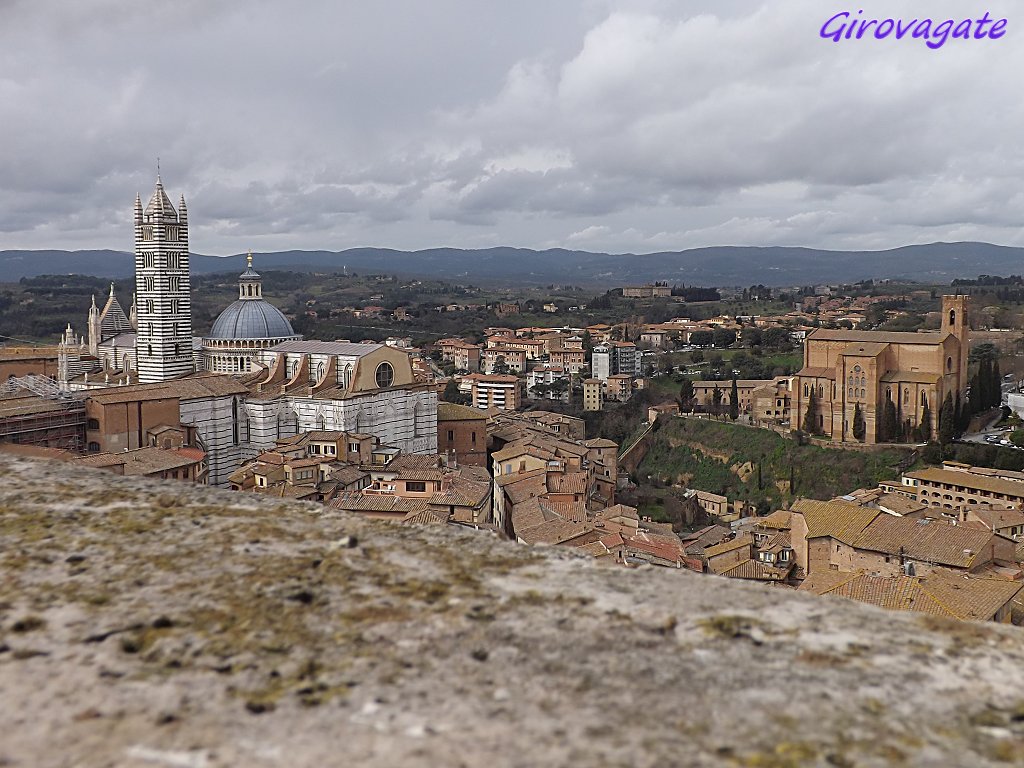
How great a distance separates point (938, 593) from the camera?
18453 mm

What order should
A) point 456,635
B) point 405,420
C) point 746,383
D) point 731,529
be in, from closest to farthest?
point 456,635
point 731,529
point 405,420
point 746,383

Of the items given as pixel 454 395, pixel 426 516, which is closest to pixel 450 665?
pixel 426 516

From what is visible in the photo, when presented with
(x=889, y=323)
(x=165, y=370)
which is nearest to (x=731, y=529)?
(x=165, y=370)

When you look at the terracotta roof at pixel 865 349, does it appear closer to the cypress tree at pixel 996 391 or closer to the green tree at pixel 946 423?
the green tree at pixel 946 423

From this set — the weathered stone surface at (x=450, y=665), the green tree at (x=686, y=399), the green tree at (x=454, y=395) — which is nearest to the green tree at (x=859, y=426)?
the green tree at (x=686, y=399)

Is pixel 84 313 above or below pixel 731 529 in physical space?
above

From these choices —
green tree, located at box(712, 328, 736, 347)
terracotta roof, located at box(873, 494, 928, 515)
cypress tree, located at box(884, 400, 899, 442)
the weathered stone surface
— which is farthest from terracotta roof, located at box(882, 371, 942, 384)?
the weathered stone surface

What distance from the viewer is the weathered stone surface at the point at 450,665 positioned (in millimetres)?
2738

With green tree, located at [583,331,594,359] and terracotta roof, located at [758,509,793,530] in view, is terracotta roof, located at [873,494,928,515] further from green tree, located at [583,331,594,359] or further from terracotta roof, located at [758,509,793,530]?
green tree, located at [583,331,594,359]

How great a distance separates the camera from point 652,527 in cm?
2881

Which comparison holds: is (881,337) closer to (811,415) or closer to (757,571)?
(811,415)

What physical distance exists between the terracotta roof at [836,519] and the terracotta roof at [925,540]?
0.29 metres

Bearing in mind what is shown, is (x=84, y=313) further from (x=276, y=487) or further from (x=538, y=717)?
(x=538, y=717)

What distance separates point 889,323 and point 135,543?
283ft
